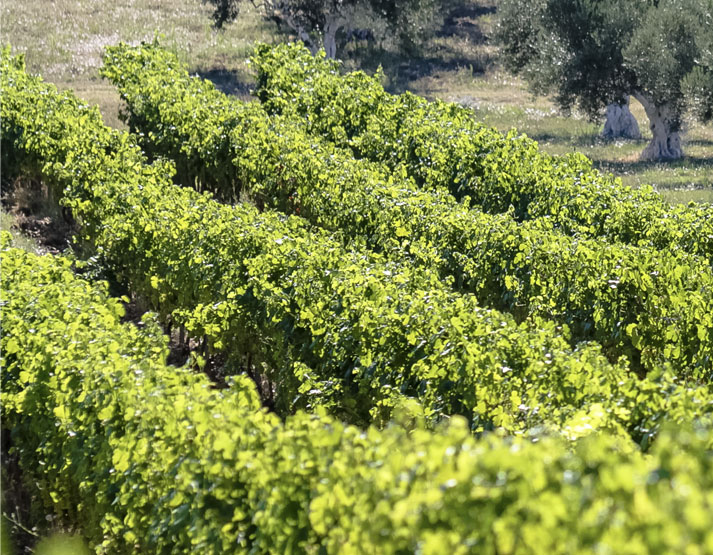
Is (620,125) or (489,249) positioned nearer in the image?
(489,249)

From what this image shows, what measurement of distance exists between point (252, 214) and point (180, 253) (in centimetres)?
127

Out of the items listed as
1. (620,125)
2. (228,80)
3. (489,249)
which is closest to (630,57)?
(620,125)

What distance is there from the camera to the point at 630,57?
2762 centimetres

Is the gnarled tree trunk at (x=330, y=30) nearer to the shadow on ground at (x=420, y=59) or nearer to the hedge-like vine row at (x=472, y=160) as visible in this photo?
the shadow on ground at (x=420, y=59)

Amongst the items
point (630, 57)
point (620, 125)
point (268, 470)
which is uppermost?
point (630, 57)

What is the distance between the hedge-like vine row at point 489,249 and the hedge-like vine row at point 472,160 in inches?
43.3

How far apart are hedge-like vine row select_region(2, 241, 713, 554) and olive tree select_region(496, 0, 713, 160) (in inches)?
858

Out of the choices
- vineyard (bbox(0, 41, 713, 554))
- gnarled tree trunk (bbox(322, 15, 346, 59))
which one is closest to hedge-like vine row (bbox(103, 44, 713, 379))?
vineyard (bbox(0, 41, 713, 554))

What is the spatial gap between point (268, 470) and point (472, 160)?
37.0 feet

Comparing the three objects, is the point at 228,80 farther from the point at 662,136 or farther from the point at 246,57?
the point at 662,136

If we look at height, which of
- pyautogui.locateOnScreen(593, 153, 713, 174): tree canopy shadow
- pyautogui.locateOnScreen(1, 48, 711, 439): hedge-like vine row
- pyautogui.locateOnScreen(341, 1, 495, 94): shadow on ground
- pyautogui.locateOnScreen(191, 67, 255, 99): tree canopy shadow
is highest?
pyautogui.locateOnScreen(1, 48, 711, 439): hedge-like vine row

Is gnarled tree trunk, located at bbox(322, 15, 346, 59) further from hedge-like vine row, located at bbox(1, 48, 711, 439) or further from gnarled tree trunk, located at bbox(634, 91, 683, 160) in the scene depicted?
hedge-like vine row, located at bbox(1, 48, 711, 439)

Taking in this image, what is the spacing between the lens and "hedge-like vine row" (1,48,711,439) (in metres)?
6.80

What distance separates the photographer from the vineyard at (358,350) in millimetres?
3635
